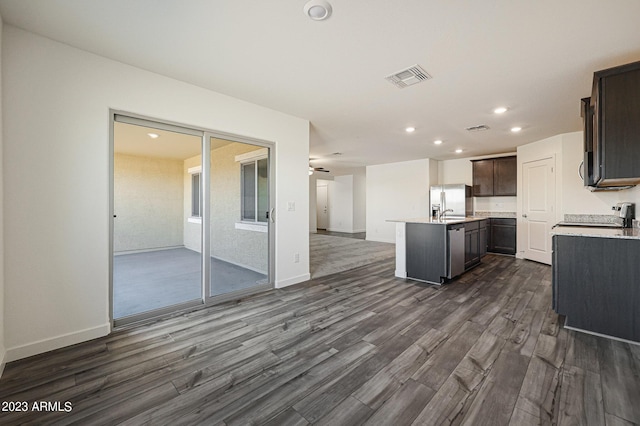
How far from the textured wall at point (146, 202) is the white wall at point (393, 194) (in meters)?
5.35

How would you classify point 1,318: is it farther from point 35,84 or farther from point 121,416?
point 35,84

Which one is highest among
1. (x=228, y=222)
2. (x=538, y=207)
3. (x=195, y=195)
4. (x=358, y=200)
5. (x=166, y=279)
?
(x=358, y=200)

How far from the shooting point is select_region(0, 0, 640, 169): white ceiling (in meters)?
1.88

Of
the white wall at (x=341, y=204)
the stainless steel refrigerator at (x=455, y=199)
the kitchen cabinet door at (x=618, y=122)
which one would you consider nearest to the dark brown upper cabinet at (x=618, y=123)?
the kitchen cabinet door at (x=618, y=122)

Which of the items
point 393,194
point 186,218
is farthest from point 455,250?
point 393,194

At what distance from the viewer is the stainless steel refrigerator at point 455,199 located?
6.80m

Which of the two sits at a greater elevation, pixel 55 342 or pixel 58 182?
pixel 58 182

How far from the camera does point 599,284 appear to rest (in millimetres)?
2525

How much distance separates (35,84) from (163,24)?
124 centimetres

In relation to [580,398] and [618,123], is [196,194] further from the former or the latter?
[618,123]

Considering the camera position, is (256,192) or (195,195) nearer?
(195,195)

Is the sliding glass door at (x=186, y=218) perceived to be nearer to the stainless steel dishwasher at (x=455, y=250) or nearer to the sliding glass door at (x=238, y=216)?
the sliding glass door at (x=238, y=216)

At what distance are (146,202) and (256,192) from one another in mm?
1385

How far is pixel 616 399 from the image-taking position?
1.66 meters
